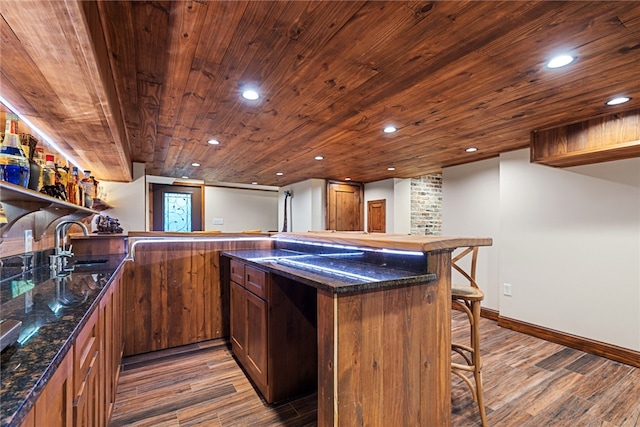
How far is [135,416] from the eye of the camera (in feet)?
6.25

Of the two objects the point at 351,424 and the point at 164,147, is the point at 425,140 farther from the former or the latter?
the point at 164,147

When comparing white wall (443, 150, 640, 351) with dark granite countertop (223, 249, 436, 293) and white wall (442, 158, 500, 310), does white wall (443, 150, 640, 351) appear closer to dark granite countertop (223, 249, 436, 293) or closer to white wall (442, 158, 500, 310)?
white wall (442, 158, 500, 310)

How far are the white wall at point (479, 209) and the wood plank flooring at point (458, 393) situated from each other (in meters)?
1.24

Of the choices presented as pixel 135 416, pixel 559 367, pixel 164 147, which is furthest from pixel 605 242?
pixel 164 147

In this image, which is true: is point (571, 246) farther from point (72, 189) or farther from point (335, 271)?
point (72, 189)

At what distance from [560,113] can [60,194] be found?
3.64m

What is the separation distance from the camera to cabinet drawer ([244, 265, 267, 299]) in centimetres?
205

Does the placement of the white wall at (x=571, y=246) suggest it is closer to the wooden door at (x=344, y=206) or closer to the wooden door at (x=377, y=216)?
the wooden door at (x=377, y=216)

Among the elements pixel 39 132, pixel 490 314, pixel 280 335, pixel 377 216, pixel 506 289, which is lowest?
pixel 490 314

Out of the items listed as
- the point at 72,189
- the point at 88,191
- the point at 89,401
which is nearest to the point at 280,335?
the point at 89,401

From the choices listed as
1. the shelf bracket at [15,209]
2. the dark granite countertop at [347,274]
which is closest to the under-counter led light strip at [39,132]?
the shelf bracket at [15,209]

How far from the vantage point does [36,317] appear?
0.98m

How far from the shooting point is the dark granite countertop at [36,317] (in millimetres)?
573

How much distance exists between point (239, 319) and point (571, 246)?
3.46 metres
